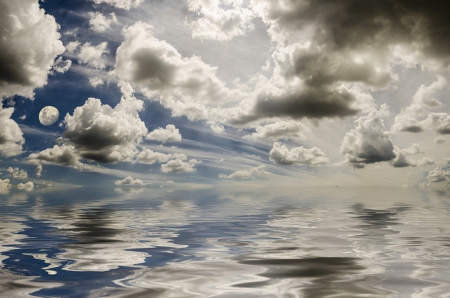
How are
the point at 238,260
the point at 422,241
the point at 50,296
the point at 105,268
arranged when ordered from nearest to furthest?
the point at 50,296 < the point at 105,268 < the point at 238,260 < the point at 422,241

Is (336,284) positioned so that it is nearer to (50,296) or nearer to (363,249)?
(363,249)

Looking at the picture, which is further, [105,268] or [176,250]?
[176,250]

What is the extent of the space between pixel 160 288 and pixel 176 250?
166 inches

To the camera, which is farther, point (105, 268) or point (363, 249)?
point (363, 249)

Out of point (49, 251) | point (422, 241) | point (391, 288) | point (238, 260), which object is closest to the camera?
point (391, 288)

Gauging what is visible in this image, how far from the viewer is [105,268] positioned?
8648mm

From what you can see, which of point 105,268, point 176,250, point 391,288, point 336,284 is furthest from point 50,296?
point 391,288

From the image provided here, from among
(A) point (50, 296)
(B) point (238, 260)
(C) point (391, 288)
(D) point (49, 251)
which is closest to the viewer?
(A) point (50, 296)

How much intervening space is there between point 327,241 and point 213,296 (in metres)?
7.94

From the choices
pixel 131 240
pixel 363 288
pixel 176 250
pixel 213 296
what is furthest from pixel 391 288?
pixel 131 240

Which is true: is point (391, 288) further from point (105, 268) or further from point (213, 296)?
point (105, 268)

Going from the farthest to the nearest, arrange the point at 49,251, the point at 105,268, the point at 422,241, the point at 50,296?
the point at 422,241
the point at 49,251
the point at 105,268
the point at 50,296

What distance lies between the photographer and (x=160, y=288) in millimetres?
7027

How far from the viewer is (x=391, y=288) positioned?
275 inches
